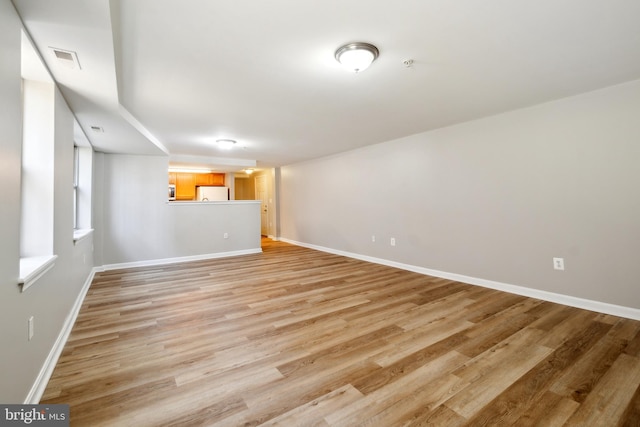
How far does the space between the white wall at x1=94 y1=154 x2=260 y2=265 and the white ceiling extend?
53.8 inches

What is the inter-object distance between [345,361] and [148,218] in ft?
15.6

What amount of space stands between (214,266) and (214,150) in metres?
2.45

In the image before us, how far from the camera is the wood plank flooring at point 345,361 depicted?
1.47 metres

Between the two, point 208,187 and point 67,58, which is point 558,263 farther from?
point 208,187

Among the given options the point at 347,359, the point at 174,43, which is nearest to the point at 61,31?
the point at 174,43

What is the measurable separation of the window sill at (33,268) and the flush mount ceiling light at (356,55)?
2.42 metres

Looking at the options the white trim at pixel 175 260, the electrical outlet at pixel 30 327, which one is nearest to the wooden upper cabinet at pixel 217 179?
the white trim at pixel 175 260

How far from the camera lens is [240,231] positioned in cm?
609

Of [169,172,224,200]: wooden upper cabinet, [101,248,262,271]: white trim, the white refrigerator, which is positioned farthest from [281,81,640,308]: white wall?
[169,172,224,200]: wooden upper cabinet

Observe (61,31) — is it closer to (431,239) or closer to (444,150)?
(444,150)

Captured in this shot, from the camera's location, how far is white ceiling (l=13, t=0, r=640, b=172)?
5.24 ft

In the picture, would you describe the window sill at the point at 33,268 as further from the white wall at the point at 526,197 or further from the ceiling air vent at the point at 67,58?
the white wall at the point at 526,197

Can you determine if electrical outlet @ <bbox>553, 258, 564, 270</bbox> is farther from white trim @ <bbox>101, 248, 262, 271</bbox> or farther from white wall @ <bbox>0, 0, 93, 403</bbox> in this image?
white trim @ <bbox>101, 248, 262, 271</bbox>

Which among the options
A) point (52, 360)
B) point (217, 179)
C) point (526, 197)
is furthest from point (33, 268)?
point (217, 179)
